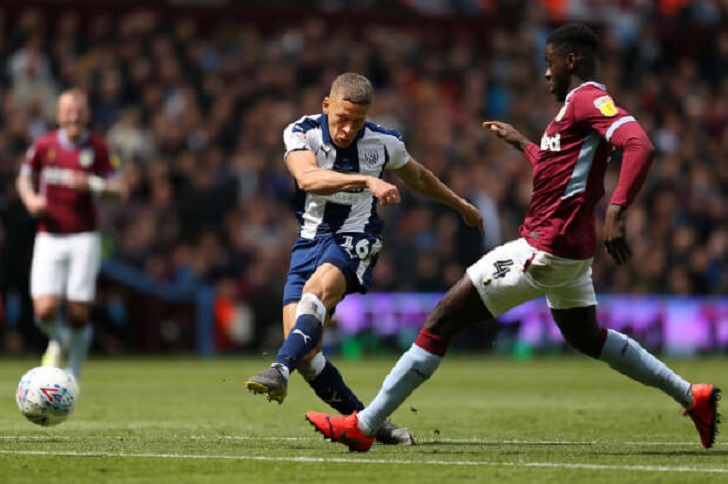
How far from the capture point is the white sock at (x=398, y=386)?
8078 mm

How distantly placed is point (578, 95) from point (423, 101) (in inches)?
709

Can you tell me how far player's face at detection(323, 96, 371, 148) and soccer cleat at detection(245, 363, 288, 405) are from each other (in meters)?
1.57

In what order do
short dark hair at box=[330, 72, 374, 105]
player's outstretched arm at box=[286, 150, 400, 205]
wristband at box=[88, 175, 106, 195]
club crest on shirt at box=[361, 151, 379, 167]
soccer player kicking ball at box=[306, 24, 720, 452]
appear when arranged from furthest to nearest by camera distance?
wristband at box=[88, 175, 106, 195] < club crest on shirt at box=[361, 151, 379, 167] < short dark hair at box=[330, 72, 374, 105] < soccer player kicking ball at box=[306, 24, 720, 452] < player's outstretched arm at box=[286, 150, 400, 205]

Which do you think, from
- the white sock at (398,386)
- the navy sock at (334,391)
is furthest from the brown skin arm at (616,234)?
the navy sock at (334,391)

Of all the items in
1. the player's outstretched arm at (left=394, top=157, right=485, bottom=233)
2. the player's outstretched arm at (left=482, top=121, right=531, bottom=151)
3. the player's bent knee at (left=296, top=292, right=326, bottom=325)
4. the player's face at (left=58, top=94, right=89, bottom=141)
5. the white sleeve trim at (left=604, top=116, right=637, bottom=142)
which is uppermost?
the white sleeve trim at (left=604, top=116, right=637, bottom=142)

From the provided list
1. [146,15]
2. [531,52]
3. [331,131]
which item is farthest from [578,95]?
[531,52]

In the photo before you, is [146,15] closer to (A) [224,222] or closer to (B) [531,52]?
(A) [224,222]

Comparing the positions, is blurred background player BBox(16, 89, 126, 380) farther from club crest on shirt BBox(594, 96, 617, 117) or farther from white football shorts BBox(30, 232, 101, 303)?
Answer: club crest on shirt BBox(594, 96, 617, 117)

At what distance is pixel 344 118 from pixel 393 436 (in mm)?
1956

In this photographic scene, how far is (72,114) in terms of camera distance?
514 inches

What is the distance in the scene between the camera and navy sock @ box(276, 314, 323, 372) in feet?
26.6

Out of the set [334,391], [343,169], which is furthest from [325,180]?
[334,391]

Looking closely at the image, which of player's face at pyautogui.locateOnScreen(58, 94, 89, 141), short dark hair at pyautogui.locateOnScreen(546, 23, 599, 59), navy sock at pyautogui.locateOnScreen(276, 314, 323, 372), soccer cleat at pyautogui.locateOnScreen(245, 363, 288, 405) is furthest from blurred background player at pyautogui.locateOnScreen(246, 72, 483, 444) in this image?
player's face at pyautogui.locateOnScreen(58, 94, 89, 141)

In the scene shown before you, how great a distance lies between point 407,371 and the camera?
26.6 feet
